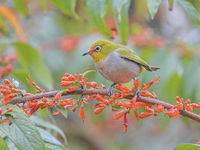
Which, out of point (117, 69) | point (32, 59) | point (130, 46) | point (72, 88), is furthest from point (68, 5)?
point (130, 46)

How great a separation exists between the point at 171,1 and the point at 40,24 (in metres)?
5.51

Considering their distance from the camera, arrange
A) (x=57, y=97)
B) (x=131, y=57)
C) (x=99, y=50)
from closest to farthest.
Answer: (x=57, y=97) < (x=131, y=57) < (x=99, y=50)

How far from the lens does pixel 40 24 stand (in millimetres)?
7656

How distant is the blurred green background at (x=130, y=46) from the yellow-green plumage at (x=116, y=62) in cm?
97

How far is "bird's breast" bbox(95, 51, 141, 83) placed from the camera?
3146 millimetres

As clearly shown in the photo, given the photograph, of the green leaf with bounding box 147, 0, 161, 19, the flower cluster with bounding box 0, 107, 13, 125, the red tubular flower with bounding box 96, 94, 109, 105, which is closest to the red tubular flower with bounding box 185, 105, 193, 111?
the red tubular flower with bounding box 96, 94, 109, 105

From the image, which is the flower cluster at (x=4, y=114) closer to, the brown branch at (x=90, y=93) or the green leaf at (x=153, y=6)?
the brown branch at (x=90, y=93)

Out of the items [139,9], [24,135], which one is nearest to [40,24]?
[139,9]

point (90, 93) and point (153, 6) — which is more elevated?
point (153, 6)

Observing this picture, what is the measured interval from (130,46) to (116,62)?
6.22ft

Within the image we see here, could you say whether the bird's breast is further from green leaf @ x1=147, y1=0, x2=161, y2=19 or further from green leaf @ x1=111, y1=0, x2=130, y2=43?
→ green leaf @ x1=147, y1=0, x2=161, y2=19

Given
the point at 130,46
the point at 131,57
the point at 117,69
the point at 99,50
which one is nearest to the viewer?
the point at 117,69

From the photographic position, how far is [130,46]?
511 cm

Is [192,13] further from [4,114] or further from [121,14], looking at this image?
[4,114]
